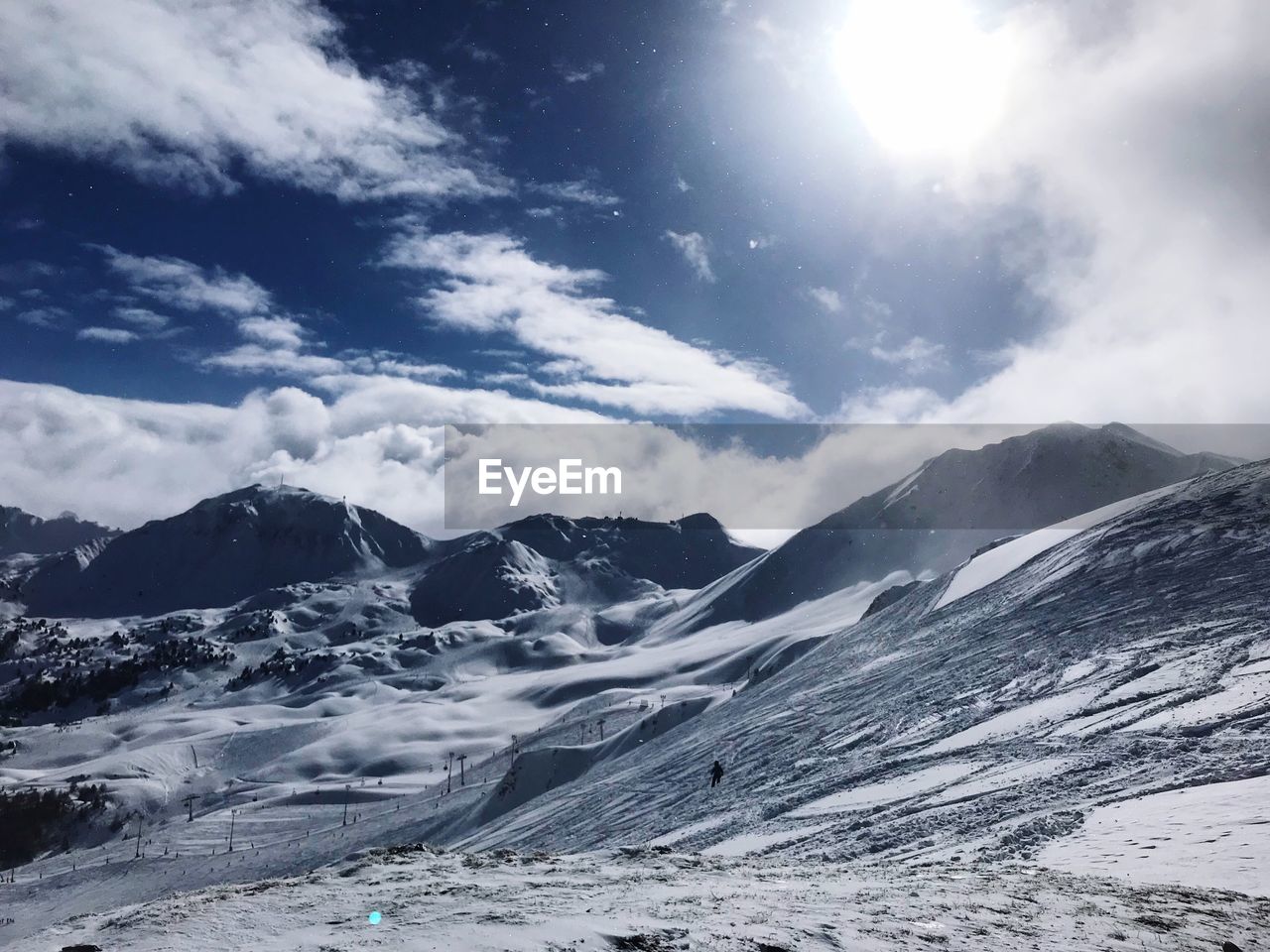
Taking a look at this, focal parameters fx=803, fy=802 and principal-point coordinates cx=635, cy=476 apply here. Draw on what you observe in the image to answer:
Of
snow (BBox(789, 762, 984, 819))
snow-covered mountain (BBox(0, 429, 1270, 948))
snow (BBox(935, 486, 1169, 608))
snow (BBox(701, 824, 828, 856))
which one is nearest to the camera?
snow-covered mountain (BBox(0, 429, 1270, 948))

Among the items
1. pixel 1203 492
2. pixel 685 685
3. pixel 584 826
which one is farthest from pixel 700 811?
pixel 685 685

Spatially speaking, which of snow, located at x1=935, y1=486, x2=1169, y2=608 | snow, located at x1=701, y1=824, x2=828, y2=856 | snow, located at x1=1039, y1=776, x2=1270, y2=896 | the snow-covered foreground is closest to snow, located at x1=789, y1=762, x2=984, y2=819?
snow, located at x1=701, y1=824, x2=828, y2=856

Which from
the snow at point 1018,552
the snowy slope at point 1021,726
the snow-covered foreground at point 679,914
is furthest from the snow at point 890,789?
the snow at point 1018,552

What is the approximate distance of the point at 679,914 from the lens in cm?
1009

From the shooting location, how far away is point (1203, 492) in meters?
54.6

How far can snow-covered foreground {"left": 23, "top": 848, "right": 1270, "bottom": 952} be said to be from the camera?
904cm

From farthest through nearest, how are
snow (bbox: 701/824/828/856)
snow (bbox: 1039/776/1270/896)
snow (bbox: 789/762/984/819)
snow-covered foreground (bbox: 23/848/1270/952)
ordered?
1. snow (bbox: 789/762/984/819)
2. snow (bbox: 701/824/828/856)
3. snow (bbox: 1039/776/1270/896)
4. snow-covered foreground (bbox: 23/848/1270/952)

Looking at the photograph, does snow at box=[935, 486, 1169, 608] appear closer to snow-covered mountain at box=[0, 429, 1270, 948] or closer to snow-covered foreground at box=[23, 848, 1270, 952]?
snow-covered mountain at box=[0, 429, 1270, 948]

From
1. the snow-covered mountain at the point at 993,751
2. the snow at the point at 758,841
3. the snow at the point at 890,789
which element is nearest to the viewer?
the snow-covered mountain at the point at 993,751

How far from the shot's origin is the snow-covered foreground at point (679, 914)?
9.04 m

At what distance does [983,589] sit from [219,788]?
164m

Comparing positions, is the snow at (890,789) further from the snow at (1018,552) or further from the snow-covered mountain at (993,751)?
the snow at (1018,552)

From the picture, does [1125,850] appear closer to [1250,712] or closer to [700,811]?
[1250,712]

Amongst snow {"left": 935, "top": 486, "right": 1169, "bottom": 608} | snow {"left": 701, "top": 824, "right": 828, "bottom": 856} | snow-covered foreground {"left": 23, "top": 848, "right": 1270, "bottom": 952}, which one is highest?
snow {"left": 935, "top": 486, "right": 1169, "bottom": 608}
